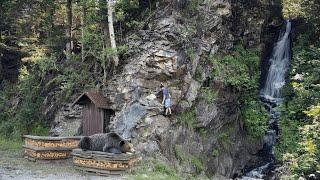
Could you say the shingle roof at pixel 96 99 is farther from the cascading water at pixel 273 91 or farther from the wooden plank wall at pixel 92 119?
the cascading water at pixel 273 91

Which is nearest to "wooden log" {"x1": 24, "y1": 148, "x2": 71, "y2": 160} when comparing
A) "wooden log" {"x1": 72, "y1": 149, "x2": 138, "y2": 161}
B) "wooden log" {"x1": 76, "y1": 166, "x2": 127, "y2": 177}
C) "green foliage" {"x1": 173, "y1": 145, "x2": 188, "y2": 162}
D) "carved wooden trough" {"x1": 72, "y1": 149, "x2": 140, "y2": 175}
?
"wooden log" {"x1": 72, "y1": 149, "x2": 138, "y2": 161}

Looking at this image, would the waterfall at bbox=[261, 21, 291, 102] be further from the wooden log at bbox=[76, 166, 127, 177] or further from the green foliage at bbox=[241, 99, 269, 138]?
the wooden log at bbox=[76, 166, 127, 177]

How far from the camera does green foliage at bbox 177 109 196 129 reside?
19703 mm

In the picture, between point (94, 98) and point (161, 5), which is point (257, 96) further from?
point (94, 98)

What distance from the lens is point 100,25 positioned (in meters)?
23.8

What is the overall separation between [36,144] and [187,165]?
259 inches

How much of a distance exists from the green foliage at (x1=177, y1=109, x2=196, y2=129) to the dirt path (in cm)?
555

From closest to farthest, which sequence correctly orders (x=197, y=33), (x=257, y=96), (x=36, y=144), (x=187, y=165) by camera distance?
1. (x=36, y=144)
2. (x=187, y=165)
3. (x=197, y=33)
4. (x=257, y=96)

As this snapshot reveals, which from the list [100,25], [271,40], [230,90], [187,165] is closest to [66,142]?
[187,165]

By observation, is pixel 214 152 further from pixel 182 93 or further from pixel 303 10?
pixel 303 10

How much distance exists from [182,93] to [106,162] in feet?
21.0

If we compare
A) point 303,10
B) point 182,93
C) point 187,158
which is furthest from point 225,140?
point 303,10

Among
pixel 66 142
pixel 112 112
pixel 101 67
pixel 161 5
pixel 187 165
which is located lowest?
pixel 187 165

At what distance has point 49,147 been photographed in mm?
17219
